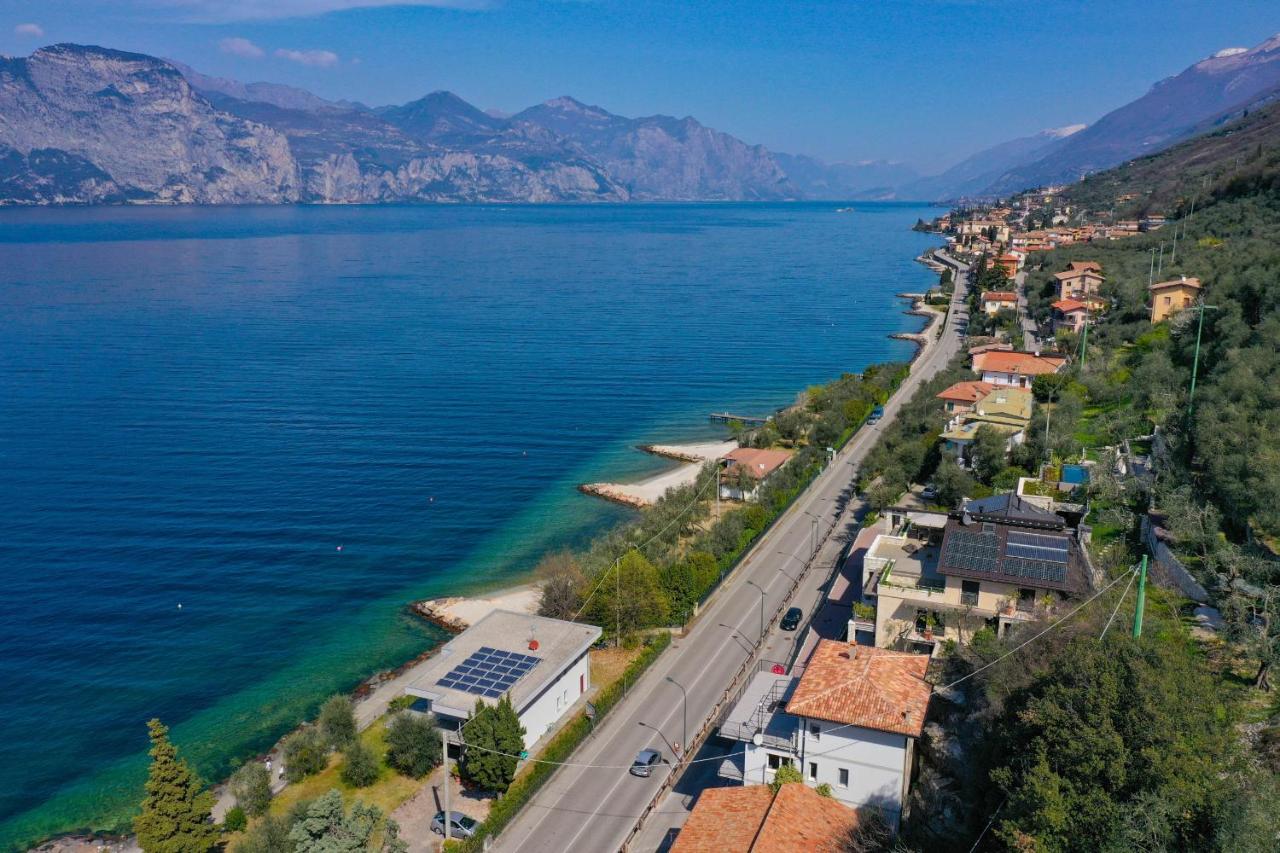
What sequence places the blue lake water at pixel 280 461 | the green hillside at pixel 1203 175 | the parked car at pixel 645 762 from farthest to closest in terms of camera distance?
the green hillside at pixel 1203 175, the blue lake water at pixel 280 461, the parked car at pixel 645 762

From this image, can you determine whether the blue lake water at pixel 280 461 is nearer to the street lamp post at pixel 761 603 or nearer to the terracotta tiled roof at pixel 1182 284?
the street lamp post at pixel 761 603

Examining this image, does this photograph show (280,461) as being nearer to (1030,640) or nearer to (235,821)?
(235,821)

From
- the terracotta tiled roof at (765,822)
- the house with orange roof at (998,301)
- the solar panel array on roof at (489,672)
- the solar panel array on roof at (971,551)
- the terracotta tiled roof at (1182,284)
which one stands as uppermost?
the terracotta tiled roof at (1182,284)

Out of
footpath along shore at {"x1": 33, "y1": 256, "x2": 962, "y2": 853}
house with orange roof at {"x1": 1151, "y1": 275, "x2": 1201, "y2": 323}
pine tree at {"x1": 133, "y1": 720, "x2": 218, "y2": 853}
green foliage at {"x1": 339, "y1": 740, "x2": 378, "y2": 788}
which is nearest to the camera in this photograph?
pine tree at {"x1": 133, "y1": 720, "x2": 218, "y2": 853}

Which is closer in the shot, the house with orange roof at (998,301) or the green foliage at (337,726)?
the green foliage at (337,726)

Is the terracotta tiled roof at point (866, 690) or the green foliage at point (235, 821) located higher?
the terracotta tiled roof at point (866, 690)

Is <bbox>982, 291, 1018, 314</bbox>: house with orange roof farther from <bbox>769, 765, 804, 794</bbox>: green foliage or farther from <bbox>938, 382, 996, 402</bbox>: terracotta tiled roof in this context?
<bbox>769, 765, 804, 794</bbox>: green foliage

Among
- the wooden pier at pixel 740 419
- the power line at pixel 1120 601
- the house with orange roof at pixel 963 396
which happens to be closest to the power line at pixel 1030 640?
the power line at pixel 1120 601

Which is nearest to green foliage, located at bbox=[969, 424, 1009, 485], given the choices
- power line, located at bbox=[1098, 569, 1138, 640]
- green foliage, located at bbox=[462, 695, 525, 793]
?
power line, located at bbox=[1098, 569, 1138, 640]
